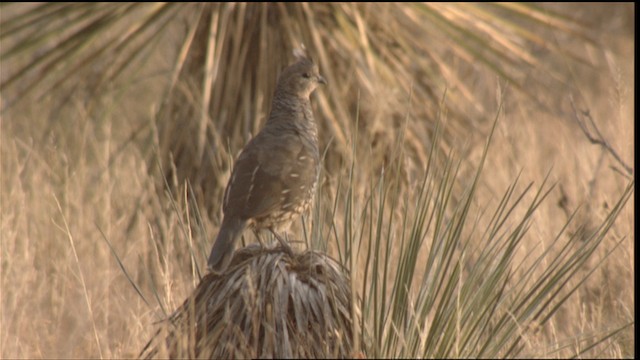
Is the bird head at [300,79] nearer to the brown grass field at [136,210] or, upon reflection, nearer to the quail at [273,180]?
the quail at [273,180]

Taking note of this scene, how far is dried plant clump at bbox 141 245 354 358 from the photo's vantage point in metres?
2.73

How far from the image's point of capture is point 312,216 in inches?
138

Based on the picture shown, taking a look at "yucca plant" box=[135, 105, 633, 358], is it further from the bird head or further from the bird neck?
the bird head

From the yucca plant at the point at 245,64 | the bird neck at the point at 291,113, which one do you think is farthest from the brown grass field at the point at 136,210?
the bird neck at the point at 291,113

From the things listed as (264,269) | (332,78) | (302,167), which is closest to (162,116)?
(332,78)

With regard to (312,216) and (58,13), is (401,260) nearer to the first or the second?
(312,216)

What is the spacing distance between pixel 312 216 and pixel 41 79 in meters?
2.93

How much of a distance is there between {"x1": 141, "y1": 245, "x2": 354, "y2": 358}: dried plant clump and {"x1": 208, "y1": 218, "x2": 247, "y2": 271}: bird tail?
0.04m

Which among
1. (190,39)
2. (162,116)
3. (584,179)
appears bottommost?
(584,179)

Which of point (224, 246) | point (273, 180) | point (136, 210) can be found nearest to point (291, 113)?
point (273, 180)

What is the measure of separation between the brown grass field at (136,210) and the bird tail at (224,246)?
758mm

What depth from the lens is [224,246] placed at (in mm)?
3062

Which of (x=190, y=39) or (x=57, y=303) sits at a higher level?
(x=190, y=39)

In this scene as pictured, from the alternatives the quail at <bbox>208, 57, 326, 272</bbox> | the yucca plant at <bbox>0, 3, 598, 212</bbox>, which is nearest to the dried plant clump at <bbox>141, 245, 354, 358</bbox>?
the quail at <bbox>208, 57, 326, 272</bbox>
